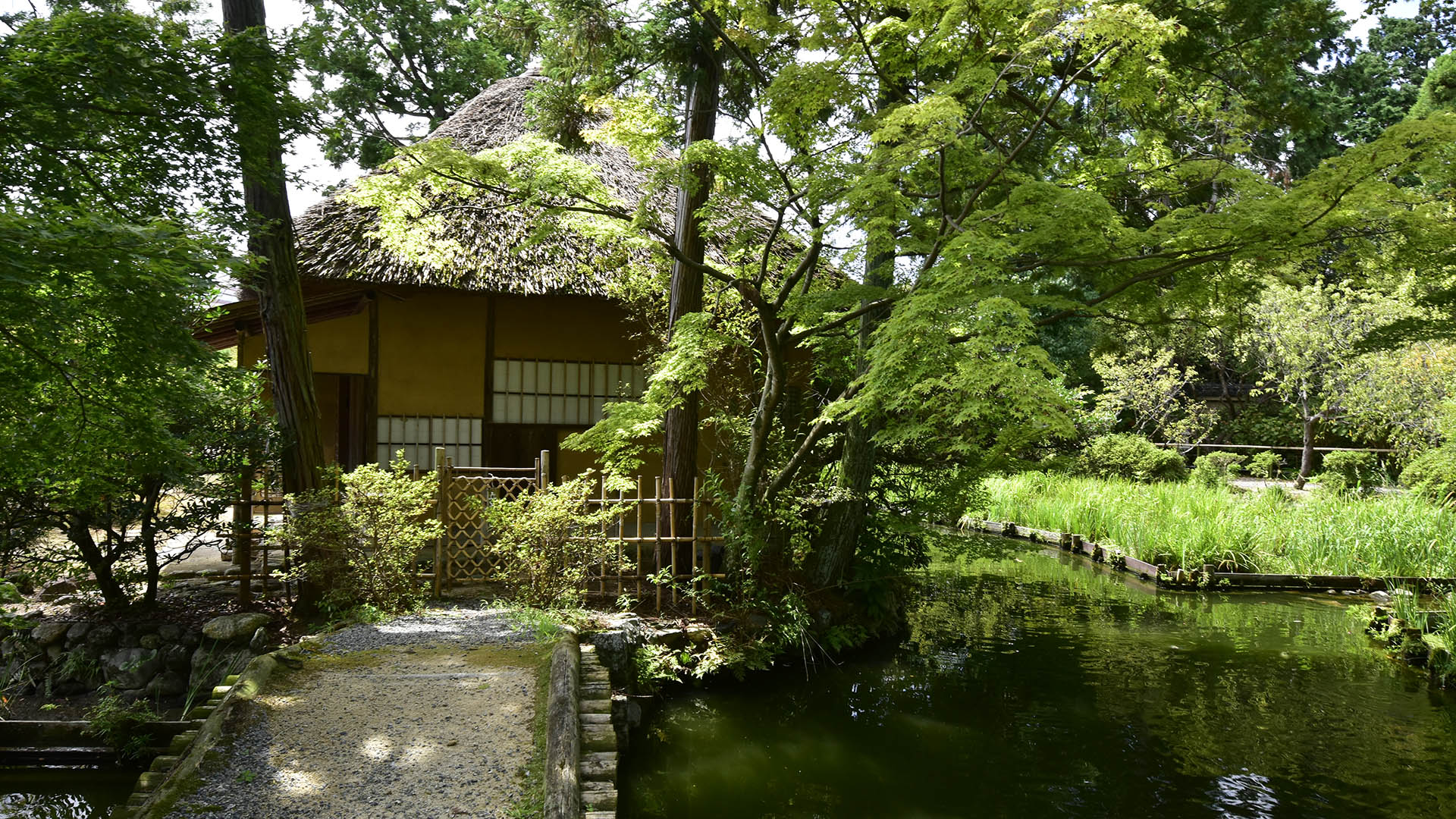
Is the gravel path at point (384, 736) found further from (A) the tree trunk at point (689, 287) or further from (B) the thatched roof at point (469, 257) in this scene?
(B) the thatched roof at point (469, 257)

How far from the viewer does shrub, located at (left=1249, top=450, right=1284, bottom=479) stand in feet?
56.0

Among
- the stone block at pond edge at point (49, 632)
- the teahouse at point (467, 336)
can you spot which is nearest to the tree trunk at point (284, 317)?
the teahouse at point (467, 336)

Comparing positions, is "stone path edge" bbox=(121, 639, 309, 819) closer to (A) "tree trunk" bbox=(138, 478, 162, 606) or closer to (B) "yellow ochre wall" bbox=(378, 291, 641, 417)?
(A) "tree trunk" bbox=(138, 478, 162, 606)

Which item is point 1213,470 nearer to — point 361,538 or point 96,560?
point 361,538

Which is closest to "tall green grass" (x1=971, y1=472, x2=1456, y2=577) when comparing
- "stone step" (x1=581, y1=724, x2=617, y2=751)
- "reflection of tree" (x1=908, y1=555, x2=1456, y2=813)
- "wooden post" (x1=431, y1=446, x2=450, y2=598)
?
"reflection of tree" (x1=908, y1=555, x2=1456, y2=813)

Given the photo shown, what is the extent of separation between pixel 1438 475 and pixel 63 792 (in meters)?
14.8

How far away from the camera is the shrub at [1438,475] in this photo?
1059 cm

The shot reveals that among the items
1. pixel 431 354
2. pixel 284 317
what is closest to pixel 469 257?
pixel 431 354

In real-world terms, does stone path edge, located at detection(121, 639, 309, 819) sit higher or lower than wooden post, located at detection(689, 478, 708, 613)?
lower

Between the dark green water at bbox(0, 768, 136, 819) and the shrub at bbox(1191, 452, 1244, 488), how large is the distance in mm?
14161

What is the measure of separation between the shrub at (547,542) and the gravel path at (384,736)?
2.77 ft

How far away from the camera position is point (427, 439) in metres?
8.93

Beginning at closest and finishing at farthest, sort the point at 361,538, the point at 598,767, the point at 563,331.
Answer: the point at 598,767
the point at 361,538
the point at 563,331

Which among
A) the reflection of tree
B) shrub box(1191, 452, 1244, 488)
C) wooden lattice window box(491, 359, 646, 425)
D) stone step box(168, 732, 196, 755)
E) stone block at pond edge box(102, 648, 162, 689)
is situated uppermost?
wooden lattice window box(491, 359, 646, 425)
